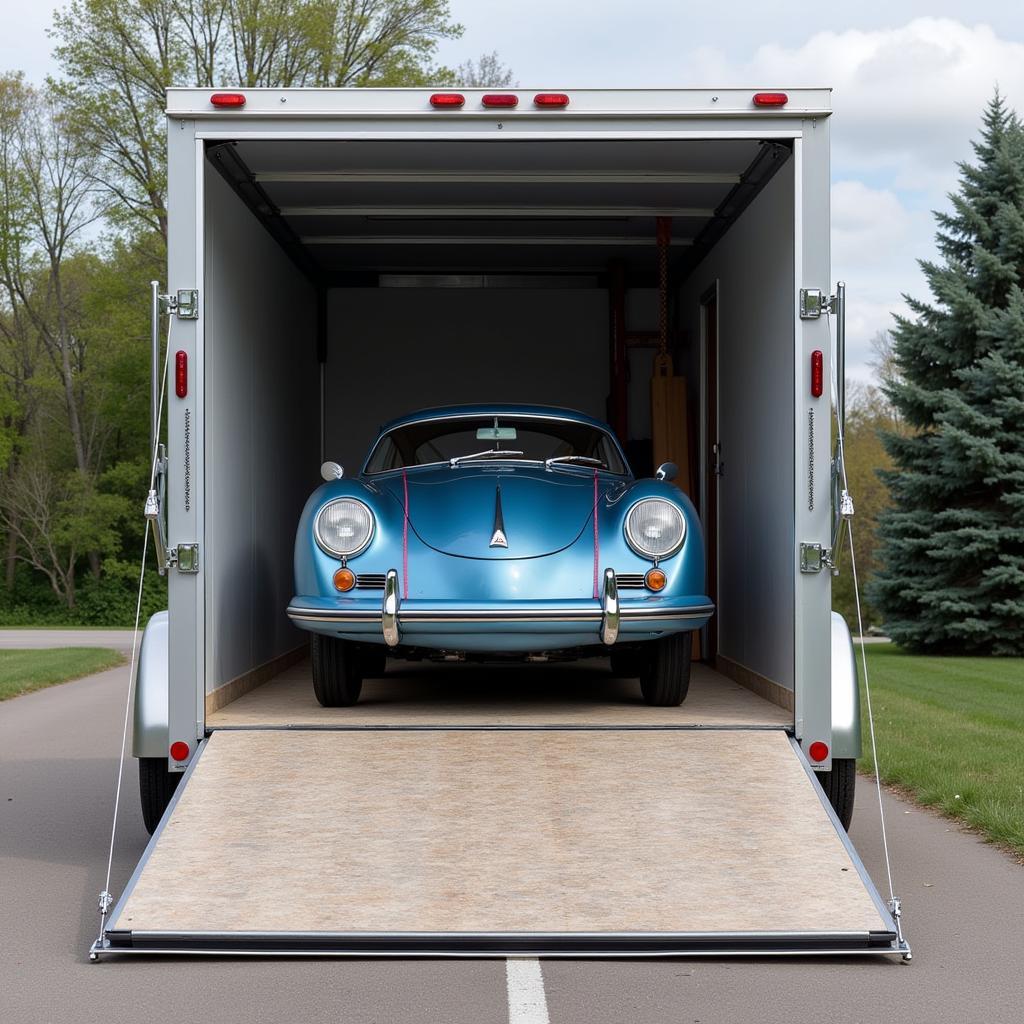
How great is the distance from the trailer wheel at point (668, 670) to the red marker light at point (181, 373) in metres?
2.36

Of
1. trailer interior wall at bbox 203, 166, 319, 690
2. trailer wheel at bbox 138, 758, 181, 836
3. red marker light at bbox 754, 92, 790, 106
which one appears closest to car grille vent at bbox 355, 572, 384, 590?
trailer interior wall at bbox 203, 166, 319, 690

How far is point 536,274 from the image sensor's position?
11039 millimetres

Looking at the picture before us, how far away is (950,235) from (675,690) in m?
18.7

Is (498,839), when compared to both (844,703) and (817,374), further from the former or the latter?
(817,374)

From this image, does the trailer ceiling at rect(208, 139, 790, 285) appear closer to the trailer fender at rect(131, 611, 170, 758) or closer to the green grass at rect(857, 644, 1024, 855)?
the trailer fender at rect(131, 611, 170, 758)

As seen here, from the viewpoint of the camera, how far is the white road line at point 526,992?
3.91 metres

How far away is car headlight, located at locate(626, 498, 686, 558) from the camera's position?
6.29 m

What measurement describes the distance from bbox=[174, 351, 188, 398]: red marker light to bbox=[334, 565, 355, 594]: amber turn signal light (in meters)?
1.08

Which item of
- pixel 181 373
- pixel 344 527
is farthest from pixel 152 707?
pixel 181 373

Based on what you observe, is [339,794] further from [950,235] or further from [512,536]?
[950,235]

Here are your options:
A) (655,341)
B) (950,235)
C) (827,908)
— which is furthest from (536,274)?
(950,235)

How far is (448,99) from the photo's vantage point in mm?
5672

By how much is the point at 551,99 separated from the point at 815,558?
6.78 ft

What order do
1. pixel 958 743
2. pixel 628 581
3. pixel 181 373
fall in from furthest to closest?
pixel 958 743
pixel 628 581
pixel 181 373
